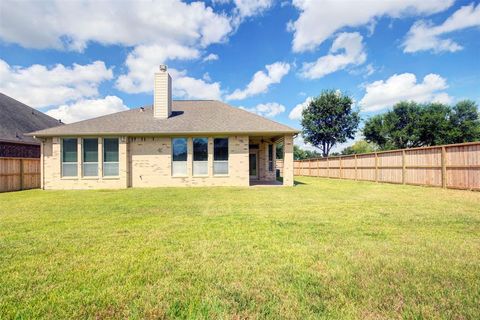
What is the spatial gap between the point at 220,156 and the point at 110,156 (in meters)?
6.35

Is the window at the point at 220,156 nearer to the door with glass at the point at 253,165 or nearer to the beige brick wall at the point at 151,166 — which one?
the beige brick wall at the point at 151,166

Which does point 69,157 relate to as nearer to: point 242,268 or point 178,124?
point 178,124

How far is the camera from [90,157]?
1368 centimetres

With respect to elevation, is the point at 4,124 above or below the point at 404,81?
below

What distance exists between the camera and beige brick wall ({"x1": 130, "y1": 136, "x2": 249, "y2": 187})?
13742mm

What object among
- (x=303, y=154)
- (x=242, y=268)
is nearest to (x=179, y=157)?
(x=242, y=268)

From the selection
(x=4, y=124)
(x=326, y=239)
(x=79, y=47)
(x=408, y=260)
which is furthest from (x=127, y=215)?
(x=4, y=124)

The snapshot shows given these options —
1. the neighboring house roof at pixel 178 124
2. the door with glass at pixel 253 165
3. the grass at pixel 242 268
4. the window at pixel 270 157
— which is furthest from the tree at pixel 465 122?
the grass at pixel 242 268

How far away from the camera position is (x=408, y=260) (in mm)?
3119

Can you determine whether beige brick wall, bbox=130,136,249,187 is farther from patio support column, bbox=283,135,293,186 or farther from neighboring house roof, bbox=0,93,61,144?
neighboring house roof, bbox=0,93,61,144

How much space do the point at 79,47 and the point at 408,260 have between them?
680 inches

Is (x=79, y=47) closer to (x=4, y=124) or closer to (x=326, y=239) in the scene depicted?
(x=4, y=124)

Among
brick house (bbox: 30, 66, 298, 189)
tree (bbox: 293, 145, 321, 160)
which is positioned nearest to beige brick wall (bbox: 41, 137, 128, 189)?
brick house (bbox: 30, 66, 298, 189)

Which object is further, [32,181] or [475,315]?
[32,181]
